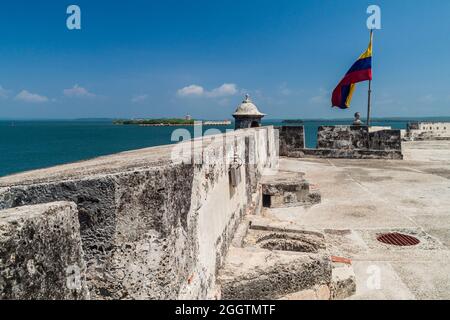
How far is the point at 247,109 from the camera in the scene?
40.1 ft

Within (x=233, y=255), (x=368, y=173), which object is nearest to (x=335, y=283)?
(x=233, y=255)

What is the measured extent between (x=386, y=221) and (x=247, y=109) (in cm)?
719

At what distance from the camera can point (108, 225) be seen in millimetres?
1576

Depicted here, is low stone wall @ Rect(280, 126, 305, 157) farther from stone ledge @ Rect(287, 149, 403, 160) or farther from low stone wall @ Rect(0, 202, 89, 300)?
low stone wall @ Rect(0, 202, 89, 300)

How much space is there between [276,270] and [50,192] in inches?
80.8

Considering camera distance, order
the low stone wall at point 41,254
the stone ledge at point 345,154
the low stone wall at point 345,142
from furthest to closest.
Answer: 1. the low stone wall at point 345,142
2. the stone ledge at point 345,154
3. the low stone wall at point 41,254

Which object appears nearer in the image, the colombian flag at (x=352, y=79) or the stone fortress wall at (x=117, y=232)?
the stone fortress wall at (x=117, y=232)

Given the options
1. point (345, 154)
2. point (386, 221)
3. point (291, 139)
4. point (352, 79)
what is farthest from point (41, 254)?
point (352, 79)

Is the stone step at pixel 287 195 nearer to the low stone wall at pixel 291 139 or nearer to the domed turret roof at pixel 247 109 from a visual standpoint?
the domed turret roof at pixel 247 109

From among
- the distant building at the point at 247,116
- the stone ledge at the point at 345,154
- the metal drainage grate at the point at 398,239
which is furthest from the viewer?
the stone ledge at the point at 345,154

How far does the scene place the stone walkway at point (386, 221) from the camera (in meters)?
3.77

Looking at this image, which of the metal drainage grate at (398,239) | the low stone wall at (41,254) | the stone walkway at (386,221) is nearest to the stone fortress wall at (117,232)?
the low stone wall at (41,254)
